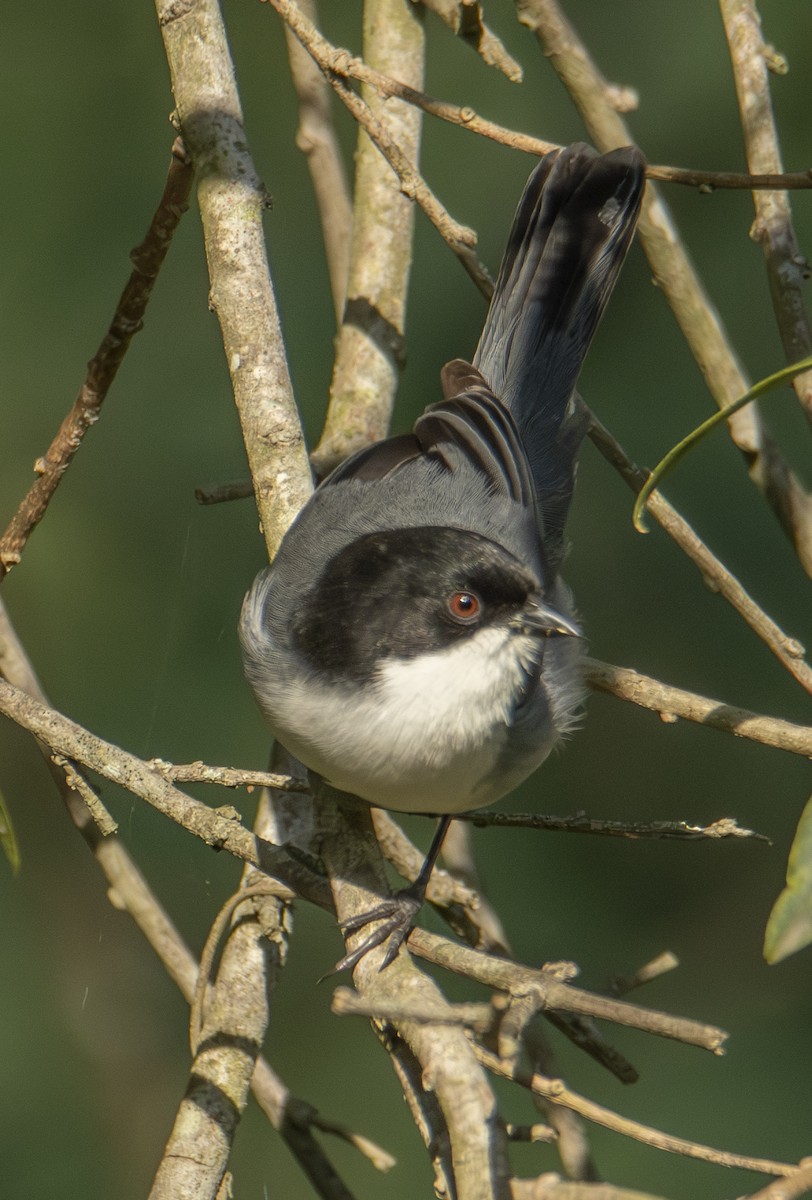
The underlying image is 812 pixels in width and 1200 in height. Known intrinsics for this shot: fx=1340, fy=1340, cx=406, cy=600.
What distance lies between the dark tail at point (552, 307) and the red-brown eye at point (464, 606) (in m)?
0.82

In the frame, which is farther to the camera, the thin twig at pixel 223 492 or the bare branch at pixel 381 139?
the thin twig at pixel 223 492

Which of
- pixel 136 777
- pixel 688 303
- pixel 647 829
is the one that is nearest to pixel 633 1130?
pixel 647 829

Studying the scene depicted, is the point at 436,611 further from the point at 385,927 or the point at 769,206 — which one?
the point at 769,206

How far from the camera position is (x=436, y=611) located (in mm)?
2258

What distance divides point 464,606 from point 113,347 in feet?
2.74

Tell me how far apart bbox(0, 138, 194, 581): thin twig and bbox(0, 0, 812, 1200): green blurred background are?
1.61 metres

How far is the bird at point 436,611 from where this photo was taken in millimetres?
2254

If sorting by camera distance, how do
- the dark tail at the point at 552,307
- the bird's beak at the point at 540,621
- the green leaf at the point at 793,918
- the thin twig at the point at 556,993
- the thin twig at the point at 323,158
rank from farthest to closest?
the thin twig at the point at 323,158
the dark tail at the point at 552,307
the bird's beak at the point at 540,621
the thin twig at the point at 556,993
the green leaf at the point at 793,918

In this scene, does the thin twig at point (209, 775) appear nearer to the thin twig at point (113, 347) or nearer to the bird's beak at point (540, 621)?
the bird's beak at point (540, 621)

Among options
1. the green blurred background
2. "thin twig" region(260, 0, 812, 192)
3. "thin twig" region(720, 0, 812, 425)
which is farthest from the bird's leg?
the green blurred background

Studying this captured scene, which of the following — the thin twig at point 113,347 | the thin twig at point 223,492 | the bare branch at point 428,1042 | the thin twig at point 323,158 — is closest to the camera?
the bare branch at point 428,1042

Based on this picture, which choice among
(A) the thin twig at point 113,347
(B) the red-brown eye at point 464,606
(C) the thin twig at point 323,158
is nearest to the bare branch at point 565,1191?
(B) the red-brown eye at point 464,606

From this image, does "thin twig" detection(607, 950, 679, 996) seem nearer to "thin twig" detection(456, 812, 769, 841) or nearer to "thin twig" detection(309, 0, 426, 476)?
"thin twig" detection(456, 812, 769, 841)

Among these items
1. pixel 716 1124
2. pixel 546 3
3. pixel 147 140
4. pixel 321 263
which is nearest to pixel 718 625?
pixel 716 1124
